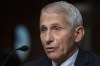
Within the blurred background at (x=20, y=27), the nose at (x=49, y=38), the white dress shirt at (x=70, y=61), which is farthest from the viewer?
the blurred background at (x=20, y=27)

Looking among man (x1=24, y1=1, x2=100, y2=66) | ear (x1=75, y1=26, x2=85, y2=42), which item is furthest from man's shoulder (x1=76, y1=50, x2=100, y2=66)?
ear (x1=75, y1=26, x2=85, y2=42)

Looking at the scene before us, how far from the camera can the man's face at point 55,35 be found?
264cm

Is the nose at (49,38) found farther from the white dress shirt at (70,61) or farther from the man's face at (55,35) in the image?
the white dress shirt at (70,61)

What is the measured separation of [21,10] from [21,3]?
4.0 inches

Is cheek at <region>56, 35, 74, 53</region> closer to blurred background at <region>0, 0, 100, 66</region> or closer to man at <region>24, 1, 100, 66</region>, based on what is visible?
man at <region>24, 1, 100, 66</region>

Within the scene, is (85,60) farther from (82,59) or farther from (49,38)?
(49,38)

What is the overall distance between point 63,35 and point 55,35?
65 millimetres

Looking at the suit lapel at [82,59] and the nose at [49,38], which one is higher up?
the nose at [49,38]

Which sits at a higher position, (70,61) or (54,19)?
(54,19)

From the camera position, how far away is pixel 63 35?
8.82 ft

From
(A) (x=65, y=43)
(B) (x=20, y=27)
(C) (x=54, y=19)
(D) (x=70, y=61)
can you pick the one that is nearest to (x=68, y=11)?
(C) (x=54, y=19)

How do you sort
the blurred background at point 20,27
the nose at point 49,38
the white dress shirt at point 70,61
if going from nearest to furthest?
the nose at point 49,38 → the white dress shirt at point 70,61 → the blurred background at point 20,27

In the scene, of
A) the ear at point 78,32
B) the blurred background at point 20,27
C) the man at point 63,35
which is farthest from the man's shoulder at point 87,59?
the blurred background at point 20,27

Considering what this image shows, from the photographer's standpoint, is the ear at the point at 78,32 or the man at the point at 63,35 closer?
the man at the point at 63,35
